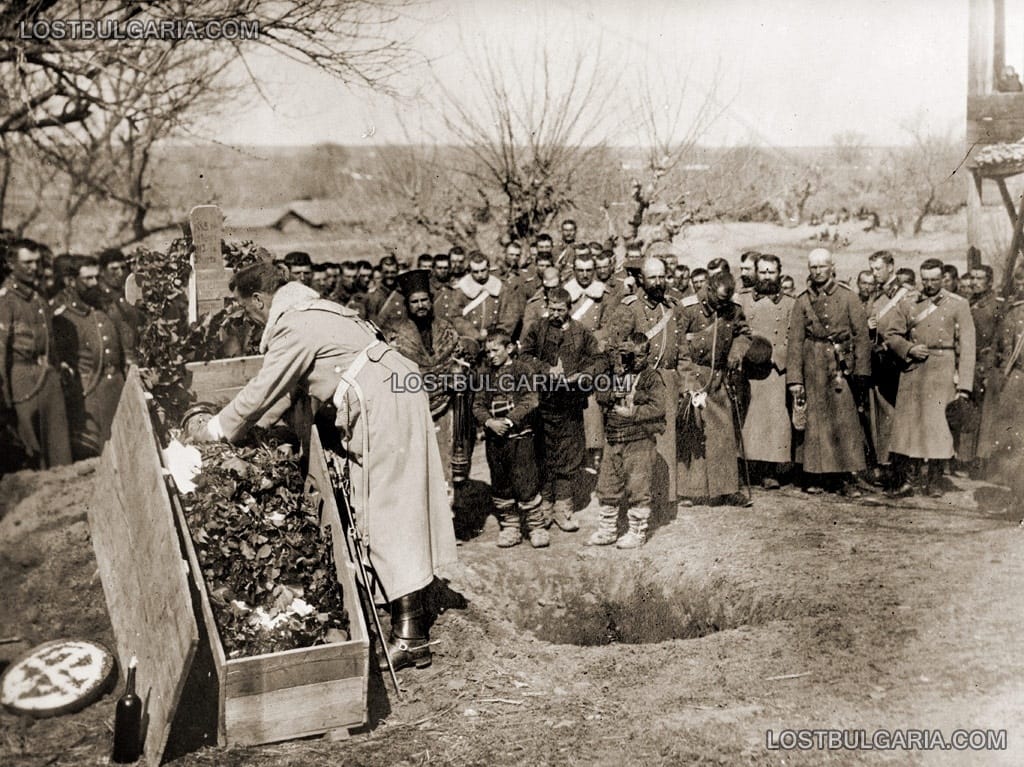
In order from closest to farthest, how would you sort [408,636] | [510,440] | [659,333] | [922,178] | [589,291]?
[408,636]
[510,440]
[659,333]
[589,291]
[922,178]

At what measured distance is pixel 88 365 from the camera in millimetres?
8859

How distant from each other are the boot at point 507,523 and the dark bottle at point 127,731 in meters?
3.41

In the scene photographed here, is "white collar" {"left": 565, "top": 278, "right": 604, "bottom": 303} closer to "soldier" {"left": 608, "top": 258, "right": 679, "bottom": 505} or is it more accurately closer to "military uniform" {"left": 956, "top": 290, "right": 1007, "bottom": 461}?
"soldier" {"left": 608, "top": 258, "right": 679, "bottom": 505}

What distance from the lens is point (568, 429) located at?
728 centimetres

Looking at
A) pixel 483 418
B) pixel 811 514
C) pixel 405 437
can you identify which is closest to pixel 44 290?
pixel 483 418

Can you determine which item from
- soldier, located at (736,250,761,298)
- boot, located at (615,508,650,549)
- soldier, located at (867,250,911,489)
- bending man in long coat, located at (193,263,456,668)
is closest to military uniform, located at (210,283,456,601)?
bending man in long coat, located at (193,263,456,668)

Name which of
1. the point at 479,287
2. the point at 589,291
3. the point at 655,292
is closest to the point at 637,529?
the point at 655,292

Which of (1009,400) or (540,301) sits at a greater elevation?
(540,301)

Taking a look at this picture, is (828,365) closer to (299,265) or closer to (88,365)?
(299,265)

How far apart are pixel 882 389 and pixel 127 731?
6.74m

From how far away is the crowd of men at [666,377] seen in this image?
276 inches

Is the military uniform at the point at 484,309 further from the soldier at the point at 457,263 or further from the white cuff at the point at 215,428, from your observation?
the white cuff at the point at 215,428

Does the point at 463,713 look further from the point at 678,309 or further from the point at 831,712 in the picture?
the point at 678,309

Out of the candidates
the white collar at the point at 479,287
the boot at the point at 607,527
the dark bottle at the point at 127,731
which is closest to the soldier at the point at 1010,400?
the boot at the point at 607,527
